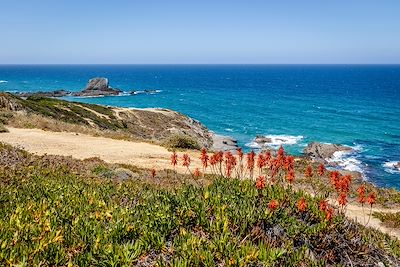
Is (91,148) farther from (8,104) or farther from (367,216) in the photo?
(8,104)

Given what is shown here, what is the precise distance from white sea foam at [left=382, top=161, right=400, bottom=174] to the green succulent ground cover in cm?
3883

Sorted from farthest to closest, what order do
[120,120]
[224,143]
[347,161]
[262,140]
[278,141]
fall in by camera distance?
[278,141], [262,140], [120,120], [224,143], [347,161]

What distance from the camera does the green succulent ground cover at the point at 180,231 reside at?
5938mm

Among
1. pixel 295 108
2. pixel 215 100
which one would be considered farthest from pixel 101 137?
pixel 215 100

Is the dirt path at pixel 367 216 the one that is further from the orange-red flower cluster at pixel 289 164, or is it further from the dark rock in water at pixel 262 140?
the dark rock in water at pixel 262 140

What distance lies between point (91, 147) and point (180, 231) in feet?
74.9

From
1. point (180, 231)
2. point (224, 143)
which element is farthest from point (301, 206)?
point (224, 143)

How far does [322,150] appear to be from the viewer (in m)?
56.1

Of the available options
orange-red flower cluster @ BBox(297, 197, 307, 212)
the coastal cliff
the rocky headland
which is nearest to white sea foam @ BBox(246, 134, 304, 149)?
the rocky headland

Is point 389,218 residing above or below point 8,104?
below

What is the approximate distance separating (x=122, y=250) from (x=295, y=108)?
4087 inches

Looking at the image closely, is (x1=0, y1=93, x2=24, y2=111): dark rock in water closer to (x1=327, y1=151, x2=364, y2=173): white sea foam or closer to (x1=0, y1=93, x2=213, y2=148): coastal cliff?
(x1=0, y1=93, x2=213, y2=148): coastal cliff

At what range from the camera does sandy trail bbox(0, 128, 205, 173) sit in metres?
24.9

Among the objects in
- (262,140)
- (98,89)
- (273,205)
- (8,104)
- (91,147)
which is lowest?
(98,89)
